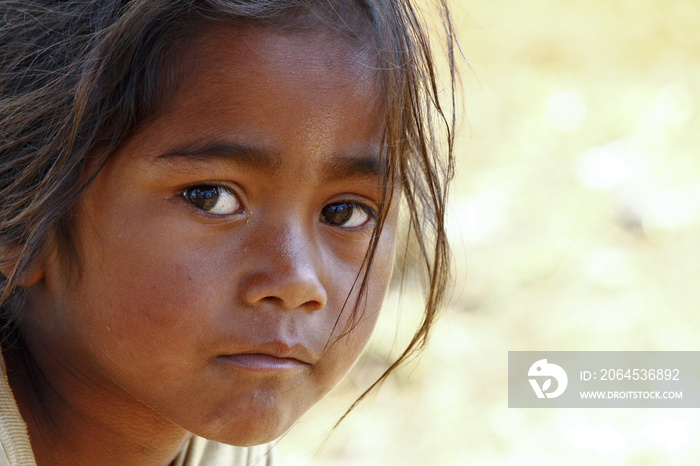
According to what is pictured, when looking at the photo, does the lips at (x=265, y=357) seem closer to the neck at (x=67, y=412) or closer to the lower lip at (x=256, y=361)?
the lower lip at (x=256, y=361)

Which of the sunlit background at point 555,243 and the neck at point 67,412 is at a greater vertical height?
the sunlit background at point 555,243

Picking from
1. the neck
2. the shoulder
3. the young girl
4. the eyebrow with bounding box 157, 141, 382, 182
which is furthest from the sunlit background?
the eyebrow with bounding box 157, 141, 382, 182

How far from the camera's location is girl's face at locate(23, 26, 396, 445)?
1.11 meters

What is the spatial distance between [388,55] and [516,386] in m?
1.92

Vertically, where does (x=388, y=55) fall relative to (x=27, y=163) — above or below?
above

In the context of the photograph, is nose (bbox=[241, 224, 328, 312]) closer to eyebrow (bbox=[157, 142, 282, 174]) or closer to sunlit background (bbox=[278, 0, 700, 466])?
eyebrow (bbox=[157, 142, 282, 174])

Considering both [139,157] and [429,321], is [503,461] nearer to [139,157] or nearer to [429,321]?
[429,321]

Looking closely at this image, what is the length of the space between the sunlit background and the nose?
63.7 inches

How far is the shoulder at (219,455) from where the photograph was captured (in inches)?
61.0

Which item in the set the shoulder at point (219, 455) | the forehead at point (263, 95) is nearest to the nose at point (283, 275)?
the forehead at point (263, 95)

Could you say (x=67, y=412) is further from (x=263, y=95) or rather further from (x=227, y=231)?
(x=263, y=95)

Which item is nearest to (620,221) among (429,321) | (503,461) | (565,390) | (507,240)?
(507,240)

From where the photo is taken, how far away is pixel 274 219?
1.13m

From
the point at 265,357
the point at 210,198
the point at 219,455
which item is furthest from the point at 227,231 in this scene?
the point at 219,455
